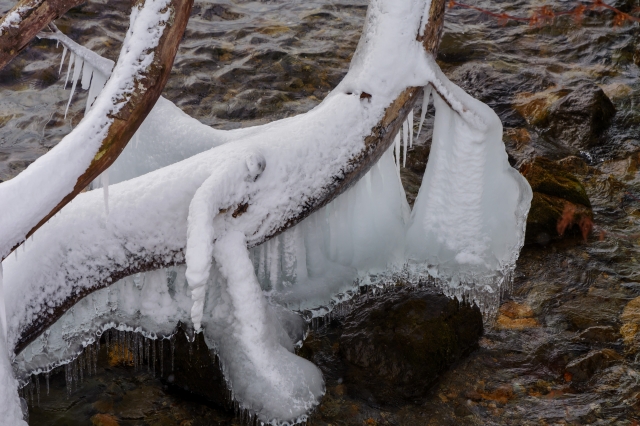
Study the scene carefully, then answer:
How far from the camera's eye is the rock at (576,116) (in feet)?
19.1

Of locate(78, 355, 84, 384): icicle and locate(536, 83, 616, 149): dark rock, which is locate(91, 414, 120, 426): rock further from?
locate(536, 83, 616, 149): dark rock

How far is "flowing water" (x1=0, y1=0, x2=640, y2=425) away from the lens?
347 centimetres

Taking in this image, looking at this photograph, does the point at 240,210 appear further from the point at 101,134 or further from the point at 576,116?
the point at 576,116

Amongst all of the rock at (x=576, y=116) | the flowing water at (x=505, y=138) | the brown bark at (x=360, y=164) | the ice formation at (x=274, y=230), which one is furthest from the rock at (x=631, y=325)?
the rock at (x=576, y=116)

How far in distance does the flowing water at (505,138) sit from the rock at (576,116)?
6 cm

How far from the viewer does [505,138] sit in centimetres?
592

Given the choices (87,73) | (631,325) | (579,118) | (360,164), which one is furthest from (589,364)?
(87,73)

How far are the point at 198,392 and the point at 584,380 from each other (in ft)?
6.64

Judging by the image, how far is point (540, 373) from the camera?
12.1 feet

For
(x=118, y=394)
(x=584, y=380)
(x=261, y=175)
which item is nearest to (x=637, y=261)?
(x=584, y=380)

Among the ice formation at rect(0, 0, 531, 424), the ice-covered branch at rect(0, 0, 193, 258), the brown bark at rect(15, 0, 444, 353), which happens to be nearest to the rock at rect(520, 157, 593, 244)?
the ice formation at rect(0, 0, 531, 424)

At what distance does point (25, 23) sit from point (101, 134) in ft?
1.43

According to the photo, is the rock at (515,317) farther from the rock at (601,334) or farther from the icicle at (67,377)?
the icicle at (67,377)

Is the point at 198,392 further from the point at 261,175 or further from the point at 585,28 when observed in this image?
the point at 585,28
